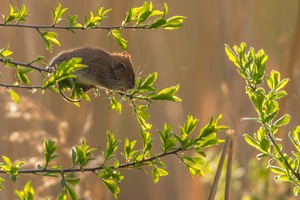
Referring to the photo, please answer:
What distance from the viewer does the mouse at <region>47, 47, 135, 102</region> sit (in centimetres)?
180

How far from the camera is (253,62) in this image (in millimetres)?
1253

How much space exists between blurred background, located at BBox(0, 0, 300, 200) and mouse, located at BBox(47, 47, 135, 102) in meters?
0.07

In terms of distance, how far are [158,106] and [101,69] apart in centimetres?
120

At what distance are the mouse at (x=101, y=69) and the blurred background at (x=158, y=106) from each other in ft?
0.23

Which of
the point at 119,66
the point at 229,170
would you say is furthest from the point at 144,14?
the point at 119,66

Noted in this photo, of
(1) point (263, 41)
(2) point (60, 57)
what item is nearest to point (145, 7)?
(2) point (60, 57)

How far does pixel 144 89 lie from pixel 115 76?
792 mm

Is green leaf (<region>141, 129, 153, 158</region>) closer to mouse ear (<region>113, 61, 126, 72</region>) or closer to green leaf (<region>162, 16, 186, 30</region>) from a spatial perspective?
green leaf (<region>162, 16, 186, 30</region>)

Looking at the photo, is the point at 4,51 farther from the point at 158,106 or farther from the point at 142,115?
the point at 158,106

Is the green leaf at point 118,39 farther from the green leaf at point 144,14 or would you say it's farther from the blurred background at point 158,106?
the blurred background at point 158,106

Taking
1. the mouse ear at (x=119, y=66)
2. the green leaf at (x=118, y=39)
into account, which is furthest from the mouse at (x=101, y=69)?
the green leaf at (x=118, y=39)

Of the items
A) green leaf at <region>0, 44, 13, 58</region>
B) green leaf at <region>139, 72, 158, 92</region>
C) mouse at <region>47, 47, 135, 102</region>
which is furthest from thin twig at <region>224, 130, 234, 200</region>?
green leaf at <region>0, 44, 13, 58</region>

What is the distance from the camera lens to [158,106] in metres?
3.25

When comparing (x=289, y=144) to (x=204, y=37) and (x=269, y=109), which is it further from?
(x=269, y=109)
